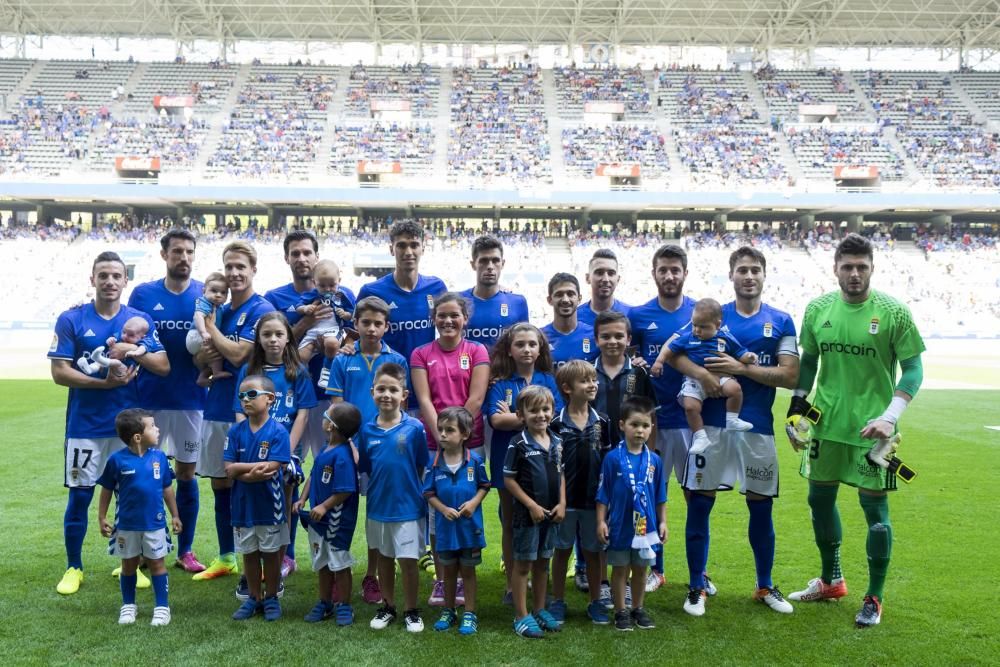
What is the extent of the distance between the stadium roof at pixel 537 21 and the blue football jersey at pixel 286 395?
46.4 meters

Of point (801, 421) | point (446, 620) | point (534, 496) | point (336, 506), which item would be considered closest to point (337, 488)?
point (336, 506)

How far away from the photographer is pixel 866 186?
4494 centimetres

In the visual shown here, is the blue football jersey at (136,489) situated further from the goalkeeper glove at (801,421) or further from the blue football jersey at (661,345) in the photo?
the goalkeeper glove at (801,421)

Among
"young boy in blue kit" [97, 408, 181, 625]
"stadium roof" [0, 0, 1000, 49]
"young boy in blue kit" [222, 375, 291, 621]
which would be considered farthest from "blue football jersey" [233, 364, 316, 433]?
"stadium roof" [0, 0, 1000, 49]

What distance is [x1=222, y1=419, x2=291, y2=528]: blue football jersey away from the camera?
4820mm

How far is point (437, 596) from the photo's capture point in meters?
5.29

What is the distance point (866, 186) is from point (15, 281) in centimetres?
4406

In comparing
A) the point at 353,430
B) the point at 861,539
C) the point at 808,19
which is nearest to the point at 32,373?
the point at 353,430

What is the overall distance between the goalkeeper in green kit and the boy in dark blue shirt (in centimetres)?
39

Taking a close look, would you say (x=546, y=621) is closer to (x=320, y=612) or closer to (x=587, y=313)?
(x=320, y=612)

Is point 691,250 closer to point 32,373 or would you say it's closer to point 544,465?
point 32,373

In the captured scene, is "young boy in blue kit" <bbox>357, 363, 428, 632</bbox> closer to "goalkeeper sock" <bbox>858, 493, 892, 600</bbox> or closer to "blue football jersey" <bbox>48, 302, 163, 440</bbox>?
"blue football jersey" <bbox>48, 302, 163, 440</bbox>

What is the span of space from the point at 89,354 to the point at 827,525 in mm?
5042

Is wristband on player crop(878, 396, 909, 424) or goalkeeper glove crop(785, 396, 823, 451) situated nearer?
wristband on player crop(878, 396, 909, 424)
